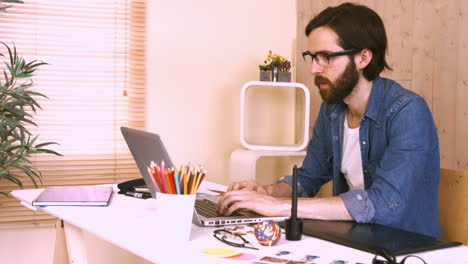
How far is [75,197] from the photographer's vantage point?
1988 mm

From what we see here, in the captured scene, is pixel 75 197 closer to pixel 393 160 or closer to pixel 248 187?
pixel 248 187

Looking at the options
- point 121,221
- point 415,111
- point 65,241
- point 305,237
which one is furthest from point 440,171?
point 65,241

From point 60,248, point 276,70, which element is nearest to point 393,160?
point 60,248

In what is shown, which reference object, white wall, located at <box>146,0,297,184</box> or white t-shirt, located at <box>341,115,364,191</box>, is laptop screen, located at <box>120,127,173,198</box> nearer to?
white t-shirt, located at <box>341,115,364,191</box>

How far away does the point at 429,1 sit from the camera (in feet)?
10.2

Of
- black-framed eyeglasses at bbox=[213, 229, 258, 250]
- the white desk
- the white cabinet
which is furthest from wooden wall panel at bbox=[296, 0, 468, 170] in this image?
black-framed eyeglasses at bbox=[213, 229, 258, 250]

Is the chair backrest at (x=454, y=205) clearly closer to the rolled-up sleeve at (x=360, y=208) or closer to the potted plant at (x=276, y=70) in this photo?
the rolled-up sleeve at (x=360, y=208)

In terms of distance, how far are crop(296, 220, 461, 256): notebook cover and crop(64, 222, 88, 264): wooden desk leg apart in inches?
29.2

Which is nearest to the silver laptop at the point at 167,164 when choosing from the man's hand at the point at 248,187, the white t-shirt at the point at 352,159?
the man's hand at the point at 248,187

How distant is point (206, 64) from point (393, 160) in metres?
2.40

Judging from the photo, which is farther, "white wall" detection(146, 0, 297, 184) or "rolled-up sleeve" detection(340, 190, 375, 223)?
"white wall" detection(146, 0, 297, 184)

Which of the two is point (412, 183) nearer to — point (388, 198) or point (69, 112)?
point (388, 198)

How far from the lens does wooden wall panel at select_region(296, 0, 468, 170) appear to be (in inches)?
116

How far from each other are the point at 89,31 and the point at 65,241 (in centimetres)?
197
